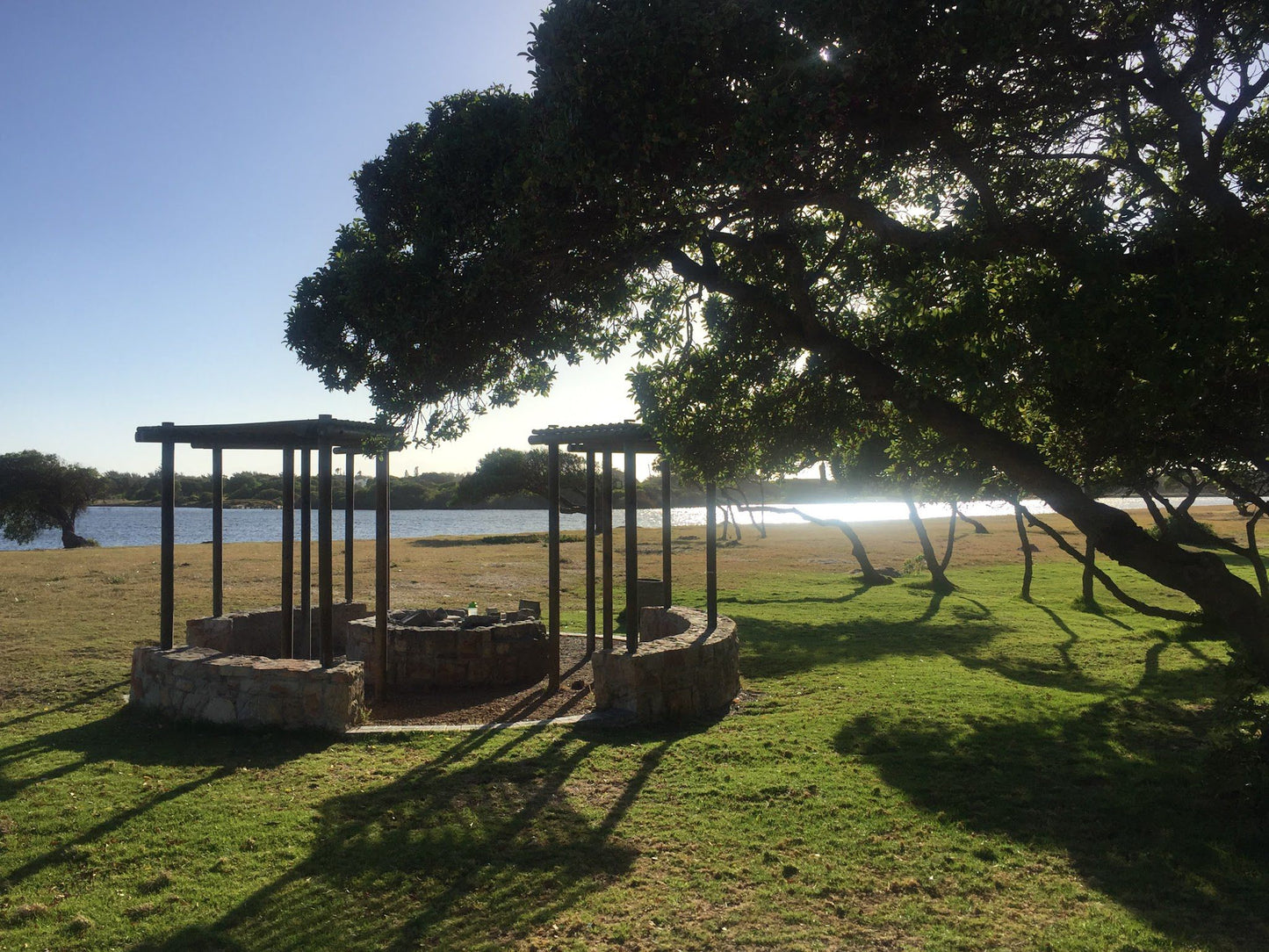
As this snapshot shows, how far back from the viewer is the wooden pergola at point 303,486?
29.1 ft

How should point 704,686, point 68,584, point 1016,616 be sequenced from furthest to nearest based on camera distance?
point 68,584
point 1016,616
point 704,686

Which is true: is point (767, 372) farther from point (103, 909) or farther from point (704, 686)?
point (103, 909)

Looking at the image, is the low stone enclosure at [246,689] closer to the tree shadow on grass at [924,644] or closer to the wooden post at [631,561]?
the wooden post at [631,561]

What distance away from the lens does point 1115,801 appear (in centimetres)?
651

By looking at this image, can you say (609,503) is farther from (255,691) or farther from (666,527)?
(255,691)

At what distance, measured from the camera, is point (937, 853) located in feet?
18.4

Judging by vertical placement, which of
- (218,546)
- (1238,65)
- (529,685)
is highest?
(1238,65)

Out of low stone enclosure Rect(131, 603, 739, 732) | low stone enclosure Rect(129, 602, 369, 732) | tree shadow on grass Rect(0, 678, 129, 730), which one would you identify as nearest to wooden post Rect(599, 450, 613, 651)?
low stone enclosure Rect(131, 603, 739, 732)

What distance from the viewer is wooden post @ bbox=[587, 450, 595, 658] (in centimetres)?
1106

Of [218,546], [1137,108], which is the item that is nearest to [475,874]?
[218,546]

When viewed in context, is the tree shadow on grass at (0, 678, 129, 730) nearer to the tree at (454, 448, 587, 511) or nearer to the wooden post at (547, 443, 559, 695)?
the wooden post at (547, 443, 559, 695)

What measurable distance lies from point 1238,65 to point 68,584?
82.8 ft

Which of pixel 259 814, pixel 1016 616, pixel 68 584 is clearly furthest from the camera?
pixel 68 584

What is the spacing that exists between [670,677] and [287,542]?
199 inches
